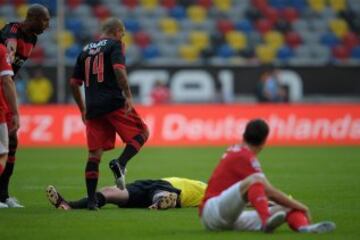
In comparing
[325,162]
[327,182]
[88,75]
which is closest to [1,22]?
[325,162]

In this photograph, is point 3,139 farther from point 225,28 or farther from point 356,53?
point 356,53

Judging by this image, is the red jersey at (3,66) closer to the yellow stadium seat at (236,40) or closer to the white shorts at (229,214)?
the white shorts at (229,214)

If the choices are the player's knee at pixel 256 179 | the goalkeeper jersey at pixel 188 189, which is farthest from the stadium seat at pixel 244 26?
the player's knee at pixel 256 179

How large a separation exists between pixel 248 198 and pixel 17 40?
450 cm

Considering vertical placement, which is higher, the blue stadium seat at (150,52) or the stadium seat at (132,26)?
the stadium seat at (132,26)

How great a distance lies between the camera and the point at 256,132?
29.8ft

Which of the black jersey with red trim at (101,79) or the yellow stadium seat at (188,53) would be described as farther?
the yellow stadium seat at (188,53)

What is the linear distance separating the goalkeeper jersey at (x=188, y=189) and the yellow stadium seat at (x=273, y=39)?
2291 cm

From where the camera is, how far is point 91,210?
38.0 feet

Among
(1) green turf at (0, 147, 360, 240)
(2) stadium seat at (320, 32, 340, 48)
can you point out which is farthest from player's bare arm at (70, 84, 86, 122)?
(2) stadium seat at (320, 32, 340, 48)

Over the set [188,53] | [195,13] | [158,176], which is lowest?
[188,53]

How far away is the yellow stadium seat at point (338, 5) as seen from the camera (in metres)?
36.0

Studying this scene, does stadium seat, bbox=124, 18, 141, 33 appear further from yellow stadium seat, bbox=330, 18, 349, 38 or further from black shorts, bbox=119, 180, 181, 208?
black shorts, bbox=119, 180, 181, 208

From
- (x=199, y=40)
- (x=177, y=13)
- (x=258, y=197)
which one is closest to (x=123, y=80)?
(x=258, y=197)
